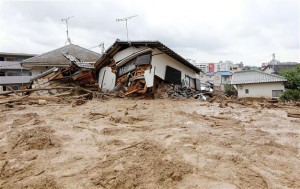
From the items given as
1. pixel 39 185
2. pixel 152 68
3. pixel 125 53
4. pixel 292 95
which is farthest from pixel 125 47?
pixel 292 95

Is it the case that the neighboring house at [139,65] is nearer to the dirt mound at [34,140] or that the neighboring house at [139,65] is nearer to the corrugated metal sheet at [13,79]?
the dirt mound at [34,140]

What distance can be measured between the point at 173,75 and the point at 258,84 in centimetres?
1285

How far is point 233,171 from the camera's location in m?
3.10

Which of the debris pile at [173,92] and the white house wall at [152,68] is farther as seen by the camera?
the debris pile at [173,92]

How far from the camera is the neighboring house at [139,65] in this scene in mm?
11692

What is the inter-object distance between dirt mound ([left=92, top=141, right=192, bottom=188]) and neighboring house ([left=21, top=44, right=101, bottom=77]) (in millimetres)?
15190

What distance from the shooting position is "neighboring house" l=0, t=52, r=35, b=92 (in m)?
27.0

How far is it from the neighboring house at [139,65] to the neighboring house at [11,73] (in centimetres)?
1711

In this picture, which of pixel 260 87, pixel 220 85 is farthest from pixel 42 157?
pixel 220 85

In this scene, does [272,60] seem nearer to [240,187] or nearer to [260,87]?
[260,87]

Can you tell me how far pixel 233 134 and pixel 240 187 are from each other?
219 cm

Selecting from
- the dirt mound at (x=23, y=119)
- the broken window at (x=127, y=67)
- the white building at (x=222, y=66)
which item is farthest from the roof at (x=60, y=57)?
the white building at (x=222, y=66)

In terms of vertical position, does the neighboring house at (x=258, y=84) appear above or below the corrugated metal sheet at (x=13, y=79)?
below

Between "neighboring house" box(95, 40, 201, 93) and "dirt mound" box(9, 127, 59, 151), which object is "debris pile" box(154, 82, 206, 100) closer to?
"neighboring house" box(95, 40, 201, 93)
